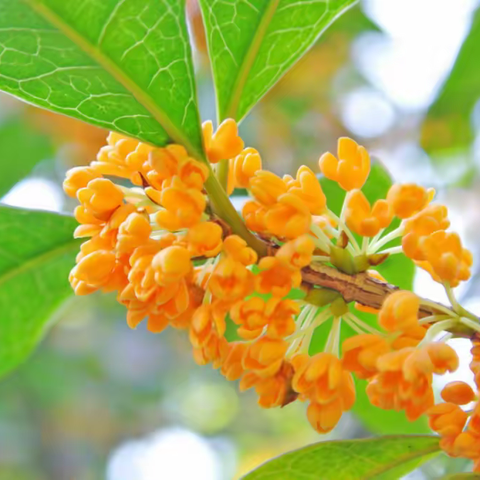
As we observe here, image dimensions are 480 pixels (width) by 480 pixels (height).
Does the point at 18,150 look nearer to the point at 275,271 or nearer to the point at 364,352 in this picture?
the point at 275,271

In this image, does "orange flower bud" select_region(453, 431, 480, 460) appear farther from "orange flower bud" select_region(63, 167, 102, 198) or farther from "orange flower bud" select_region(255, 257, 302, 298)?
"orange flower bud" select_region(63, 167, 102, 198)

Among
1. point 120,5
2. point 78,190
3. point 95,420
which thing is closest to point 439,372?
point 78,190

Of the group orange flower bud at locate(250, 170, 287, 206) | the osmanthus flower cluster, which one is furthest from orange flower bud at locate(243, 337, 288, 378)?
orange flower bud at locate(250, 170, 287, 206)

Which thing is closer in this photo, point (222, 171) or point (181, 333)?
point (222, 171)

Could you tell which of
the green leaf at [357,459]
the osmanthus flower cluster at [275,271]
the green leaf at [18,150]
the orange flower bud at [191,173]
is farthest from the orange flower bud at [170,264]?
the green leaf at [18,150]

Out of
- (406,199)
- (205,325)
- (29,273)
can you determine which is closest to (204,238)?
(205,325)

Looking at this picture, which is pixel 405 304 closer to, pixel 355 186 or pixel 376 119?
pixel 355 186
